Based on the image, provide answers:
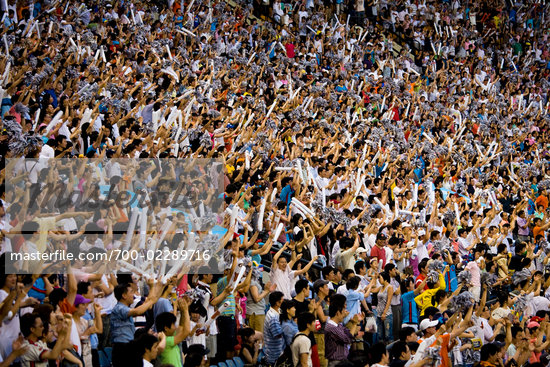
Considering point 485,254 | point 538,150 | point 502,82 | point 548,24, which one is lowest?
point 485,254

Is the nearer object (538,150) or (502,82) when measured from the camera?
(538,150)

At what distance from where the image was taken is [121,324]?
23.7 feet

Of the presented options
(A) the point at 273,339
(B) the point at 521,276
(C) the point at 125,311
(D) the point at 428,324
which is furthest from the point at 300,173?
(C) the point at 125,311

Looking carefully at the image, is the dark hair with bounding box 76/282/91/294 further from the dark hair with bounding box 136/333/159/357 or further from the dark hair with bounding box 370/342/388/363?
the dark hair with bounding box 370/342/388/363

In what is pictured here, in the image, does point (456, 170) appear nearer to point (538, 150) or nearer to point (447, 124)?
point (447, 124)

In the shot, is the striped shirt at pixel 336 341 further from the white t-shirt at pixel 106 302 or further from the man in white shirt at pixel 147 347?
the man in white shirt at pixel 147 347

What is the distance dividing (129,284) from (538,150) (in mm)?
18824

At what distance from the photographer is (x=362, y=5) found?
2914 cm

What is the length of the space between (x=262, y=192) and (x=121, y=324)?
586cm

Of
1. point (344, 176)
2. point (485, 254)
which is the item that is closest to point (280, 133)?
point (344, 176)

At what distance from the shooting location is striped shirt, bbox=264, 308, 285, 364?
805 centimetres

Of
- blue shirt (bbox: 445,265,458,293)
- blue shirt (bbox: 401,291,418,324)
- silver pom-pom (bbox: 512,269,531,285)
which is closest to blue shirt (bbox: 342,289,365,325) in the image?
blue shirt (bbox: 401,291,418,324)

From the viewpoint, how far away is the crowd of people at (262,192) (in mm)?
7758

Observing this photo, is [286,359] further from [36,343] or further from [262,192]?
[262,192]
